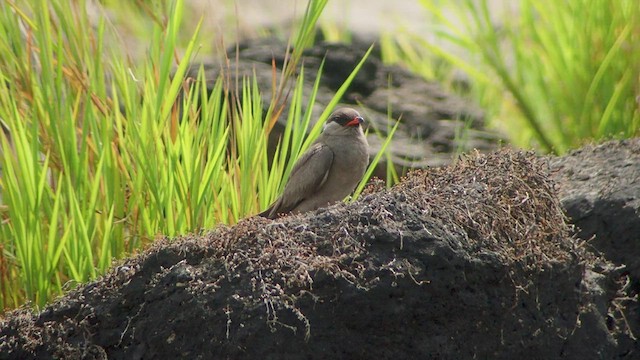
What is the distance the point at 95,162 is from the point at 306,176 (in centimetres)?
94

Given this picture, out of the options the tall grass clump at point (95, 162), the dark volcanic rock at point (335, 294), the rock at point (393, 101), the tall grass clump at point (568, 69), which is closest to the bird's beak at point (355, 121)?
the tall grass clump at point (95, 162)

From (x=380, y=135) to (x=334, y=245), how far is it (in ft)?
9.71

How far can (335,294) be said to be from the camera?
3.26m

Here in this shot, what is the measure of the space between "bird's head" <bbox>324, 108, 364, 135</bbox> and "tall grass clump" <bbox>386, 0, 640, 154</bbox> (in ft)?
4.91

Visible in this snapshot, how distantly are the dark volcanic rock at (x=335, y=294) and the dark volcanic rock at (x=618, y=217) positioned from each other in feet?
1.72

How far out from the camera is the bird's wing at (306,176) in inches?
178

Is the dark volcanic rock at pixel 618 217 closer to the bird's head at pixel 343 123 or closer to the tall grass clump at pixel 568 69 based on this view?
the bird's head at pixel 343 123

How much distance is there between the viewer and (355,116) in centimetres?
498

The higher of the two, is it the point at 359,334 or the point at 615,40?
the point at 615,40

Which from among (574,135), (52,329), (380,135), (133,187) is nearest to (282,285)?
(52,329)

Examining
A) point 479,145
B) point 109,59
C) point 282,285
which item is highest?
point 109,59

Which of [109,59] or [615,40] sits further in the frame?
[615,40]

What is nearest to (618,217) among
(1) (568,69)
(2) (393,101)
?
(1) (568,69)

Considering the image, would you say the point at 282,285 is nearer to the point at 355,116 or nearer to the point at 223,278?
the point at 223,278
